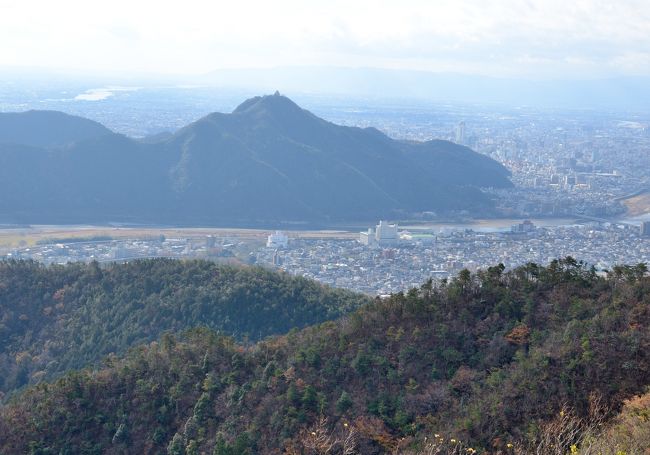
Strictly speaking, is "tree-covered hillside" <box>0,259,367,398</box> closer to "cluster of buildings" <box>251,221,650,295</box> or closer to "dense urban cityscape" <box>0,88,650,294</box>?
"cluster of buildings" <box>251,221,650,295</box>

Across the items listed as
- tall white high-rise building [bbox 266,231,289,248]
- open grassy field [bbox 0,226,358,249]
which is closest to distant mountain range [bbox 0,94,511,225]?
open grassy field [bbox 0,226,358,249]

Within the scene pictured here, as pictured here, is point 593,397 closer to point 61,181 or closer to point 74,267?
point 74,267

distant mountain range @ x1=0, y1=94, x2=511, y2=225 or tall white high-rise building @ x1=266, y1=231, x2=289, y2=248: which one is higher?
distant mountain range @ x1=0, y1=94, x2=511, y2=225

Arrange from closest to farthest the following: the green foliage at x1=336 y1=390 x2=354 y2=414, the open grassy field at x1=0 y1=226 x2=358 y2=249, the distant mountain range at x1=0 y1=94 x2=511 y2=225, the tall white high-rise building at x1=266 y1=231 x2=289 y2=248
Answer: the green foliage at x1=336 y1=390 x2=354 y2=414 < the tall white high-rise building at x1=266 y1=231 x2=289 y2=248 < the open grassy field at x1=0 y1=226 x2=358 y2=249 < the distant mountain range at x1=0 y1=94 x2=511 y2=225

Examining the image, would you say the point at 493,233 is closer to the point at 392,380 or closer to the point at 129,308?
the point at 129,308

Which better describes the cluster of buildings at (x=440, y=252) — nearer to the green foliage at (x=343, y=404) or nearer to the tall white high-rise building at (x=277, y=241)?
the tall white high-rise building at (x=277, y=241)

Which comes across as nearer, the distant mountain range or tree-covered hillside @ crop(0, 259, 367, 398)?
tree-covered hillside @ crop(0, 259, 367, 398)

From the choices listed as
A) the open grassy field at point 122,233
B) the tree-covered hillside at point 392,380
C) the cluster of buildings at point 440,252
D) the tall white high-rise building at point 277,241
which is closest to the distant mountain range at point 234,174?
the open grassy field at point 122,233

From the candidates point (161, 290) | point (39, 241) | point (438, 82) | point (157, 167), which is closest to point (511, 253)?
point (161, 290)
